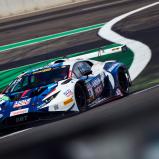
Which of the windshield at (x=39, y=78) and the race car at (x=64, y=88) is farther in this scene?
the windshield at (x=39, y=78)

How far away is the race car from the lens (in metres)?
8.22

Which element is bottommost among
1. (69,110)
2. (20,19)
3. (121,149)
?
(20,19)

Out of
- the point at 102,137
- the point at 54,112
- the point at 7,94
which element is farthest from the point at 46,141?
the point at 7,94

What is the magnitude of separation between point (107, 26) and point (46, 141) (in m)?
21.0

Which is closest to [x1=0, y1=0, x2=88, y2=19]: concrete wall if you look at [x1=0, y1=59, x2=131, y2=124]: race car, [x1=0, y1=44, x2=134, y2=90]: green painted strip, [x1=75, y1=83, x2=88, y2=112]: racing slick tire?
[x1=0, y1=44, x2=134, y2=90]: green painted strip

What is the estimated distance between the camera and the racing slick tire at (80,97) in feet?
27.9

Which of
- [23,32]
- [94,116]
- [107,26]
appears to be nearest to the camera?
[94,116]

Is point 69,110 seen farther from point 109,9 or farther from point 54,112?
point 109,9

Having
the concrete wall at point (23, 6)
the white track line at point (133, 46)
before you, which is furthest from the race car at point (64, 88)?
the concrete wall at point (23, 6)

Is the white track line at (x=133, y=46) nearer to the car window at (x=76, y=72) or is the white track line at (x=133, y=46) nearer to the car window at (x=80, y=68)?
the car window at (x=80, y=68)

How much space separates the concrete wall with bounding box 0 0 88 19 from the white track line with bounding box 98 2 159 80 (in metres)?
7.24

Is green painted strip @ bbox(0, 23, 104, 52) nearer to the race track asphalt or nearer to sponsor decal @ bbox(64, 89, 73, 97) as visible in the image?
sponsor decal @ bbox(64, 89, 73, 97)

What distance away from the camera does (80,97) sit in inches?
340

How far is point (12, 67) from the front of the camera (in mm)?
17750
